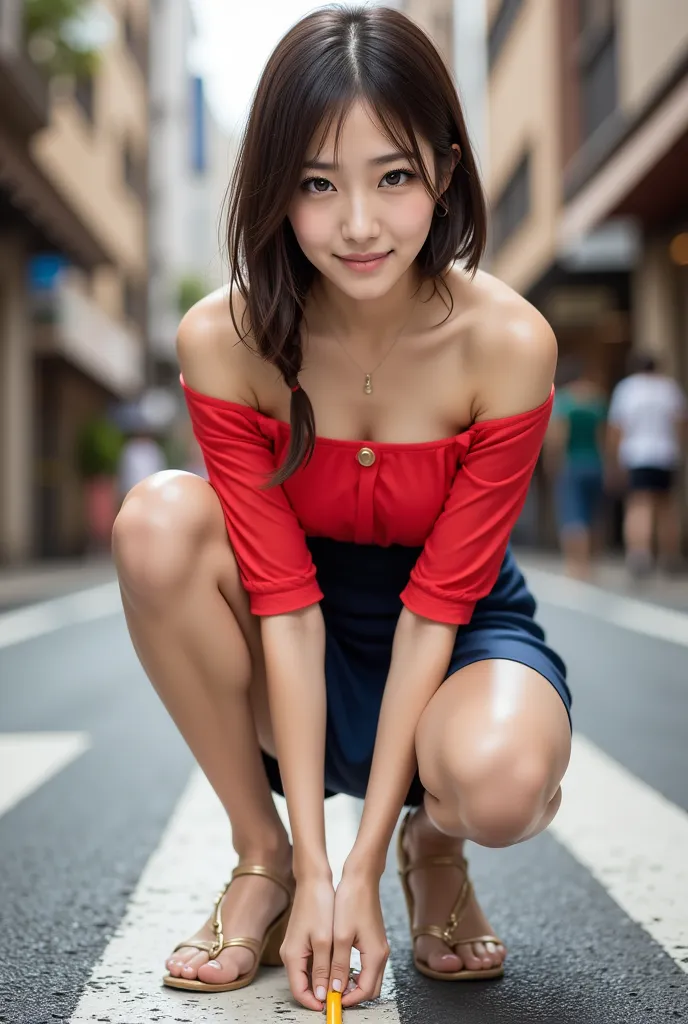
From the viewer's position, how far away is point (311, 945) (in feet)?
5.95

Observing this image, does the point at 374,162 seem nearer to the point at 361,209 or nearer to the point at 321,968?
the point at 361,209

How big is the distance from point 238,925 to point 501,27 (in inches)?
906

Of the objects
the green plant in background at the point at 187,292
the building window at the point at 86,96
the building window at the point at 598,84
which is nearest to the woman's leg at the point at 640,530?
the building window at the point at 598,84

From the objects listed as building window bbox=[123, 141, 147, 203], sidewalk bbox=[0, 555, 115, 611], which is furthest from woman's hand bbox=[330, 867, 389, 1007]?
building window bbox=[123, 141, 147, 203]

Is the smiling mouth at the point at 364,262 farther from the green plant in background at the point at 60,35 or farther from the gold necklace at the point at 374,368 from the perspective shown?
the green plant in background at the point at 60,35

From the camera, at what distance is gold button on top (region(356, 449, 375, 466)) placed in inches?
79.3

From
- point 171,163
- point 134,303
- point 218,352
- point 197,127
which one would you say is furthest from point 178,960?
point 197,127

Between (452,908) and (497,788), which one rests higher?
(497,788)

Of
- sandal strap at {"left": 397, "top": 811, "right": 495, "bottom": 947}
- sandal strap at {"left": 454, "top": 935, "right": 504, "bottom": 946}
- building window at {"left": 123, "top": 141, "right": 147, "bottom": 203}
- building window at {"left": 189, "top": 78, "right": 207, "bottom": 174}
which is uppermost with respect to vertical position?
building window at {"left": 189, "top": 78, "right": 207, "bottom": 174}

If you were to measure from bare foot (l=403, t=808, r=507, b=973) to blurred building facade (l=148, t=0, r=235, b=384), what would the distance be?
94.3 ft

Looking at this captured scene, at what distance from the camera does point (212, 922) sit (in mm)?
2061

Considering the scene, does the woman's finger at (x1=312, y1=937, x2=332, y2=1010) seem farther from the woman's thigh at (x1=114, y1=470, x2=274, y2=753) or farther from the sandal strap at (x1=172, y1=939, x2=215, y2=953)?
the woman's thigh at (x1=114, y1=470, x2=274, y2=753)

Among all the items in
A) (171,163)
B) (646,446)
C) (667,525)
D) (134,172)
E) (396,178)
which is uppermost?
(171,163)

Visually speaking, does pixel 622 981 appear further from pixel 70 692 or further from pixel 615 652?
pixel 615 652
